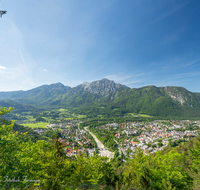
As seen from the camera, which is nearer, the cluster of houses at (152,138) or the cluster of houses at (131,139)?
the cluster of houses at (131,139)

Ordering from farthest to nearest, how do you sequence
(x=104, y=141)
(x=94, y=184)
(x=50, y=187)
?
(x=104, y=141), (x=94, y=184), (x=50, y=187)

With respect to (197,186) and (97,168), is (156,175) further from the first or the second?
(97,168)

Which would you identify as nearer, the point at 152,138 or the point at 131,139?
the point at 131,139

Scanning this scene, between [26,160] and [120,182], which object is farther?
[120,182]

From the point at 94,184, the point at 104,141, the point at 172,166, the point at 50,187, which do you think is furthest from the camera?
the point at 104,141

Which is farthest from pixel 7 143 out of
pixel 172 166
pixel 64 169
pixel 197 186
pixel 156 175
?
pixel 172 166

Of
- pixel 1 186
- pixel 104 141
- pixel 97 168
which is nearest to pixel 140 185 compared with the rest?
pixel 97 168

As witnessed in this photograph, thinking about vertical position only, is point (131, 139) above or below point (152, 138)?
below

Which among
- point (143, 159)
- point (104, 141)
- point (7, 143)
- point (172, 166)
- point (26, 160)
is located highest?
point (7, 143)

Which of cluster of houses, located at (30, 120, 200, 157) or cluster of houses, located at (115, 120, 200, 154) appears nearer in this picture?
cluster of houses, located at (30, 120, 200, 157)

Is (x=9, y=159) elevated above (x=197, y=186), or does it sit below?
above
